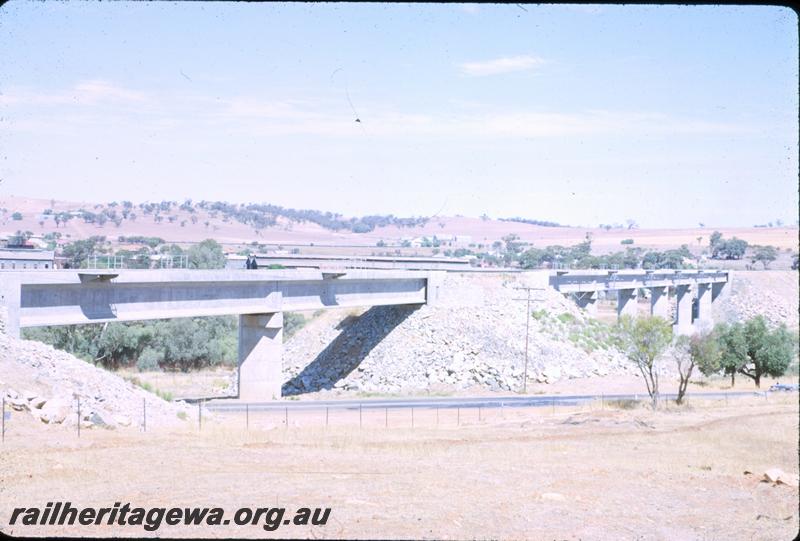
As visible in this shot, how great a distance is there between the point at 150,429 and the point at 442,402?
21.9m

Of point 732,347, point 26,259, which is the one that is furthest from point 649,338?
point 26,259

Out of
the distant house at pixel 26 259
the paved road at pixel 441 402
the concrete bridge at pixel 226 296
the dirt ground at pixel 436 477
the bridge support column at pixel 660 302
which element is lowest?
the paved road at pixel 441 402

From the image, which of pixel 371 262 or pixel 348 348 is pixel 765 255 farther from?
pixel 348 348

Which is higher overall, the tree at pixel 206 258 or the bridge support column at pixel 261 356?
the tree at pixel 206 258

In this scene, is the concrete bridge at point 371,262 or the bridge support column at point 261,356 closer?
the bridge support column at point 261,356

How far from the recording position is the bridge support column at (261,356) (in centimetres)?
5322

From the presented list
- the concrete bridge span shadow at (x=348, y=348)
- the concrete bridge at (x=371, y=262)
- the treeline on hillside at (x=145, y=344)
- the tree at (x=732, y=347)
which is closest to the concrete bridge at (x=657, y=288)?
the concrete bridge at (x=371, y=262)

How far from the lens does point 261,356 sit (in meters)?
53.5

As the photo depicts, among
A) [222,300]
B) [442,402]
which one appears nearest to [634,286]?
[442,402]

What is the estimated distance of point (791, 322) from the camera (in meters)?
112

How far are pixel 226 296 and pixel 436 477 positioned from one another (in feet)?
96.8

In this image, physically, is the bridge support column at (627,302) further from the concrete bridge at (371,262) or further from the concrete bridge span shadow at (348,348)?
the concrete bridge span shadow at (348,348)

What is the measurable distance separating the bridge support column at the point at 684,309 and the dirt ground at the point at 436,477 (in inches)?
3267

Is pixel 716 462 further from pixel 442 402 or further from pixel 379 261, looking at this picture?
pixel 379 261
